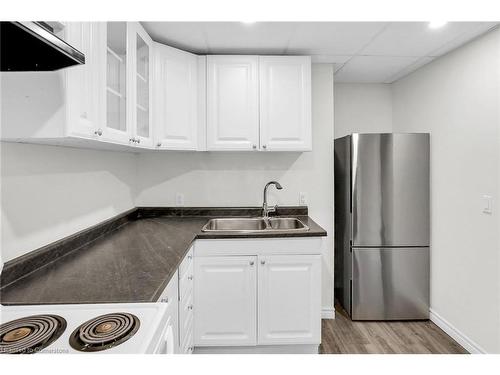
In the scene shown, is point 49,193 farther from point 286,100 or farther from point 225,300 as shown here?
point 286,100

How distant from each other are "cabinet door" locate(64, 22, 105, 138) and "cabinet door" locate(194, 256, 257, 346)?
3.76 feet

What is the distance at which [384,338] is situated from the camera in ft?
7.88

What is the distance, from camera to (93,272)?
1325 mm

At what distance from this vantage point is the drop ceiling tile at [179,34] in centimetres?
201

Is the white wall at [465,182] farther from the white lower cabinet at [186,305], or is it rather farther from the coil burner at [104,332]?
the coil burner at [104,332]

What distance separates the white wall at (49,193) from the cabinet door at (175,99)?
17.5 inches

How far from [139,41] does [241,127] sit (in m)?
0.93

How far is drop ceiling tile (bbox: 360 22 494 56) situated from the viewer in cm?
203

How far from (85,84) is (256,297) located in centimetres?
162

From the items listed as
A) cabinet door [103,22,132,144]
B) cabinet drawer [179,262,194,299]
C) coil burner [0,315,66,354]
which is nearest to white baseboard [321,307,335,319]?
cabinet drawer [179,262,194,299]

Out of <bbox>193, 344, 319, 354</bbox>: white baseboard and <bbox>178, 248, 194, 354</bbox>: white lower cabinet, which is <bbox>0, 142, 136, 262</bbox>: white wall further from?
<bbox>193, 344, 319, 354</bbox>: white baseboard

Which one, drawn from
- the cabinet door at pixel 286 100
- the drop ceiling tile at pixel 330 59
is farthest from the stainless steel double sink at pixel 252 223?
the drop ceiling tile at pixel 330 59

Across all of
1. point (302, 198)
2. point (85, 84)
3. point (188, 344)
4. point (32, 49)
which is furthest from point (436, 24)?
point (188, 344)
